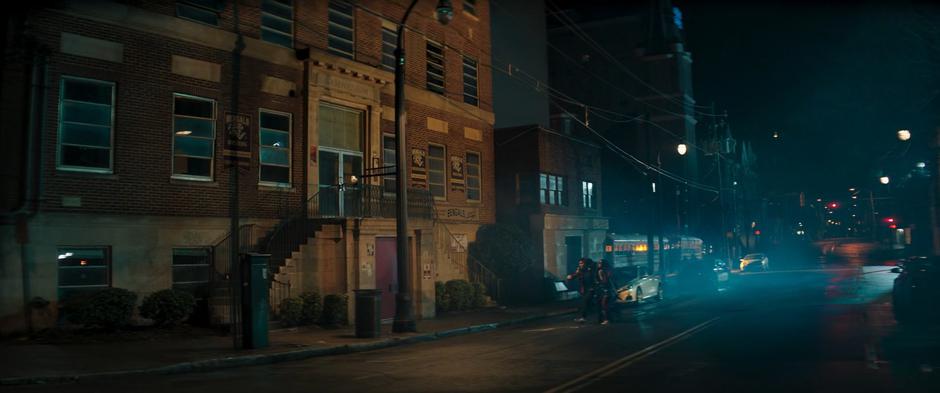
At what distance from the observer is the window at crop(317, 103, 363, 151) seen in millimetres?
21609

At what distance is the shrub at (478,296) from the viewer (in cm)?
2456

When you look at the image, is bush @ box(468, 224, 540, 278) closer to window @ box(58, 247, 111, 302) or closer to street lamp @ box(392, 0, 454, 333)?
street lamp @ box(392, 0, 454, 333)

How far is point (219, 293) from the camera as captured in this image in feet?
55.8

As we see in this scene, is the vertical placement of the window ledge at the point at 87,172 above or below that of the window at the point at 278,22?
below

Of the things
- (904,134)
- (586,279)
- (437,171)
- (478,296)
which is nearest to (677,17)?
(904,134)

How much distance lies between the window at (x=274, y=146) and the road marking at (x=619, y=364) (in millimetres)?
11229

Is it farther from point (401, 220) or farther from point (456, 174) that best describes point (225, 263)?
point (456, 174)

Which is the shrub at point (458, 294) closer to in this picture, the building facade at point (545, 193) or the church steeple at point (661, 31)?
the building facade at point (545, 193)

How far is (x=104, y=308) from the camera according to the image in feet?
48.5

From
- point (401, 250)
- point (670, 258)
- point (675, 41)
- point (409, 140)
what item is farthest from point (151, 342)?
point (675, 41)

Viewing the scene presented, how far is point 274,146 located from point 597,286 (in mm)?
9478

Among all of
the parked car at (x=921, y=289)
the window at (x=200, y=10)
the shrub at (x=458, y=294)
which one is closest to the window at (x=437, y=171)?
the shrub at (x=458, y=294)

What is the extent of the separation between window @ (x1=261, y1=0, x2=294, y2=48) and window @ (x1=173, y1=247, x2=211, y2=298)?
20.3 feet

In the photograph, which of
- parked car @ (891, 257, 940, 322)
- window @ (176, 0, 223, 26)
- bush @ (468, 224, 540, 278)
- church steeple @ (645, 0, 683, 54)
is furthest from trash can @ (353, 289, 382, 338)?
church steeple @ (645, 0, 683, 54)
